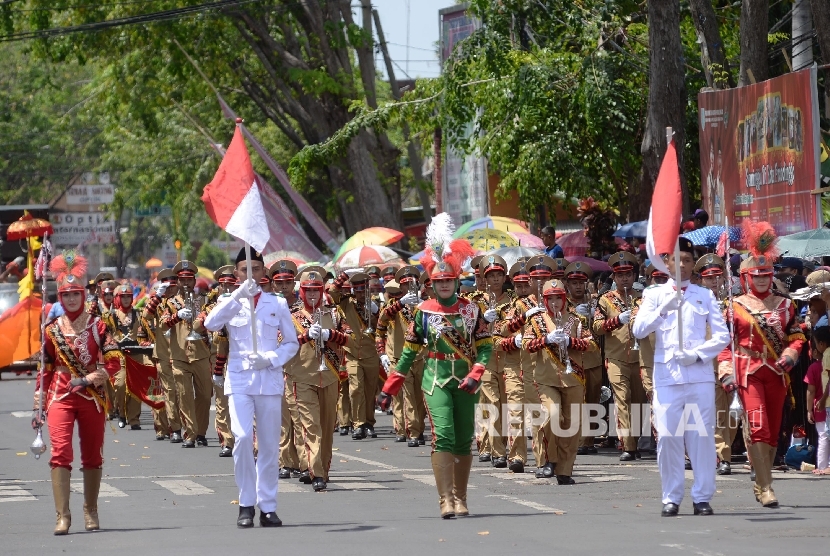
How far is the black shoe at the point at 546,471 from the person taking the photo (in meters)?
13.7

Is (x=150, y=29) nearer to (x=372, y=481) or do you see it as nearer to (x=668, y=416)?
(x=372, y=481)

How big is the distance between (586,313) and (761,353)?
4122mm

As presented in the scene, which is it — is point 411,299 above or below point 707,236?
below

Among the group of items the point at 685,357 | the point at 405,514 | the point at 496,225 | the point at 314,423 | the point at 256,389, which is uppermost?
the point at 496,225

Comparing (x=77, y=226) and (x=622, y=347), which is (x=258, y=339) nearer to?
(x=622, y=347)

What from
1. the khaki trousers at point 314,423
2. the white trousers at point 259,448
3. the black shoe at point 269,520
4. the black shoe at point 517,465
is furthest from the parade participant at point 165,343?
the black shoe at point 269,520

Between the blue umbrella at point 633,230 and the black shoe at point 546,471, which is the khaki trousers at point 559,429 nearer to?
the black shoe at point 546,471

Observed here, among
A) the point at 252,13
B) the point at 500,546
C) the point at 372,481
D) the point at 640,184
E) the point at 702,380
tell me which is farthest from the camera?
the point at 252,13

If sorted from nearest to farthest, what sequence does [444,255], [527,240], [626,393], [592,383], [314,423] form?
[444,255] → [314,423] → [626,393] → [592,383] → [527,240]

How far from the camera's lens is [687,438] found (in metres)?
10.8

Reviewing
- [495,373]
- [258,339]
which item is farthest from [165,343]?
[258,339]

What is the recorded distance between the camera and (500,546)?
30.8 feet

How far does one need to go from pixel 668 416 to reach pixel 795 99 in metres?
7.25

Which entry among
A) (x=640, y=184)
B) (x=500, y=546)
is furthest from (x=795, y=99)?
(x=500, y=546)
